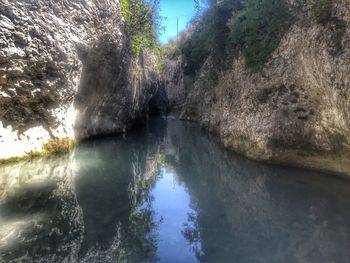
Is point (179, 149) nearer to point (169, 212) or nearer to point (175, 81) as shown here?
point (169, 212)

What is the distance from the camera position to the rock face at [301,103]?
10609 mm

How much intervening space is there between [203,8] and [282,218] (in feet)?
68.4

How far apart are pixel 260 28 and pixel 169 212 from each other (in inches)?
421

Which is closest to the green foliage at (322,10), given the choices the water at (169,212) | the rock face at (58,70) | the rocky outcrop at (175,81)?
the water at (169,212)

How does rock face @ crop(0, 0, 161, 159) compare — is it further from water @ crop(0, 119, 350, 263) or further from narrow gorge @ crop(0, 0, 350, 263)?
water @ crop(0, 119, 350, 263)

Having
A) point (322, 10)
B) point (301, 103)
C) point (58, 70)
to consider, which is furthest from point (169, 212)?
point (58, 70)

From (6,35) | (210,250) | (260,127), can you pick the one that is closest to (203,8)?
(260,127)

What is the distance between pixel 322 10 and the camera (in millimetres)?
11141

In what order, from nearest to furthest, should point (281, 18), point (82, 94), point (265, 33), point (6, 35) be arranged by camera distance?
point (6, 35)
point (281, 18)
point (265, 33)
point (82, 94)

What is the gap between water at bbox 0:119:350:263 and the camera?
6.23 m

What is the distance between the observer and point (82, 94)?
1836 cm

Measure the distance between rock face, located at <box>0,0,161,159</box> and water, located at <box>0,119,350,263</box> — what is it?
1.75 meters

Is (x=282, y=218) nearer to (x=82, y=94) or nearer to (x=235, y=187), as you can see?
(x=235, y=187)

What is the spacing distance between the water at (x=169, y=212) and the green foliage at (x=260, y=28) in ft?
16.1
